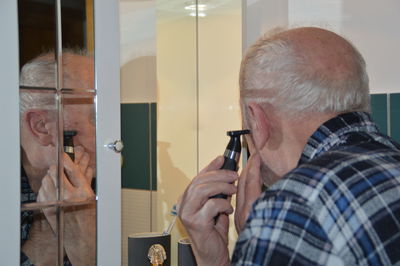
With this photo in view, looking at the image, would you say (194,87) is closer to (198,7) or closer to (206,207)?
(198,7)

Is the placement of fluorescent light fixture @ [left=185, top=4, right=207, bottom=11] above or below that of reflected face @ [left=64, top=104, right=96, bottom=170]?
above

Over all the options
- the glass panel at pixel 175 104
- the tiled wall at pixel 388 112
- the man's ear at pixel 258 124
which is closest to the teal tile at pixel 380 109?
the tiled wall at pixel 388 112

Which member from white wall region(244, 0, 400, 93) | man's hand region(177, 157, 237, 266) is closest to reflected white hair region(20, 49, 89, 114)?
man's hand region(177, 157, 237, 266)

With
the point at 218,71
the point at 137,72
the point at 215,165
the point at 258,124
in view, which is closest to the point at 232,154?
the point at 215,165

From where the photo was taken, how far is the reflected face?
1092mm

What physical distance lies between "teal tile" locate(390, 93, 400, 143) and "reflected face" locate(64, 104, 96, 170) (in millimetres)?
647

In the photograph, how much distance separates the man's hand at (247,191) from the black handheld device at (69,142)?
397 mm

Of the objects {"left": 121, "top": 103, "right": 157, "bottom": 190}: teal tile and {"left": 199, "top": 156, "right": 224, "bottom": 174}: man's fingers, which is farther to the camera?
{"left": 121, "top": 103, "right": 157, "bottom": 190}: teal tile

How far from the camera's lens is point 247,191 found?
0.84 metres

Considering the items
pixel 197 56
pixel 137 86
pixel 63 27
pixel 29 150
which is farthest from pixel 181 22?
pixel 29 150

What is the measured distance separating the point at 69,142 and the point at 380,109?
68 cm

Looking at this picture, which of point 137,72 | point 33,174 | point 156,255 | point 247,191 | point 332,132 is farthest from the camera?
point 137,72

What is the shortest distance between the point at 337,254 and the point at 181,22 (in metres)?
1.07

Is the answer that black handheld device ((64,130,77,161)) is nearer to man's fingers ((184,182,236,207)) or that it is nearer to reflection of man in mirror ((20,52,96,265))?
reflection of man in mirror ((20,52,96,265))
